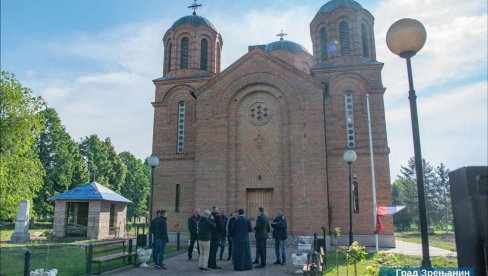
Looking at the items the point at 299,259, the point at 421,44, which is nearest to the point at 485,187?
the point at 421,44

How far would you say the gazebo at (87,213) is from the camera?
26047 mm

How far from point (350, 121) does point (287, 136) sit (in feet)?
12.6

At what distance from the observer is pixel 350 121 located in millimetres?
20922

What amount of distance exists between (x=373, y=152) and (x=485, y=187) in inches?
725

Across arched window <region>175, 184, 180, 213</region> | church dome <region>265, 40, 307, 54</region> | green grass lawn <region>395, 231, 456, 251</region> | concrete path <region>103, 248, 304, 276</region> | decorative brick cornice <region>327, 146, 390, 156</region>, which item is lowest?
green grass lawn <region>395, 231, 456, 251</region>

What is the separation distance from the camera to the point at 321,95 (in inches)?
788

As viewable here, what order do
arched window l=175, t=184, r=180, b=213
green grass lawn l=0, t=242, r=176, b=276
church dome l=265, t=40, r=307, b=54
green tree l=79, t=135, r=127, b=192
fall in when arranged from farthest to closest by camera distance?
green tree l=79, t=135, r=127, b=192
church dome l=265, t=40, r=307, b=54
arched window l=175, t=184, r=180, b=213
green grass lawn l=0, t=242, r=176, b=276

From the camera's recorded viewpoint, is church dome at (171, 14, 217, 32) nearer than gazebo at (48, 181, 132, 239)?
Yes

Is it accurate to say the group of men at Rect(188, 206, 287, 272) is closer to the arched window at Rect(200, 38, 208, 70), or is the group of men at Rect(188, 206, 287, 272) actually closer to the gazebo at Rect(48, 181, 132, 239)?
the arched window at Rect(200, 38, 208, 70)

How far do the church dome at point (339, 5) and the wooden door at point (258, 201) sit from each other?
38.8ft

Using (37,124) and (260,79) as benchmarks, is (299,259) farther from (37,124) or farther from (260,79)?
(37,124)

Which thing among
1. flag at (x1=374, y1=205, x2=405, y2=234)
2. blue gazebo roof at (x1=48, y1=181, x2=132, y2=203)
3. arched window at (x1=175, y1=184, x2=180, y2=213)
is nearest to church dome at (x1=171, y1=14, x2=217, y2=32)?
arched window at (x1=175, y1=184, x2=180, y2=213)

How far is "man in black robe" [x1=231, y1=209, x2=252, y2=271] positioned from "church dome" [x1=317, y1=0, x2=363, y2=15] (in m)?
16.4

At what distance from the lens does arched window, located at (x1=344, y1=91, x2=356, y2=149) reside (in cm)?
Answer: 2056
